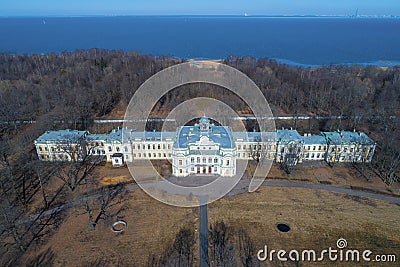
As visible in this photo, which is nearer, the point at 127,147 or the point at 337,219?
the point at 337,219

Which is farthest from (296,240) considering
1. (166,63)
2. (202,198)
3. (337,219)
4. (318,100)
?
(166,63)

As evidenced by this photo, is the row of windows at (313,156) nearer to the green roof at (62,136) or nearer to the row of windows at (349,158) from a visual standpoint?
the row of windows at (349,158)

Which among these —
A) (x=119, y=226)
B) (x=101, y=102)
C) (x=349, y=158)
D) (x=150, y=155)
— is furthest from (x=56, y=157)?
(x=349, y=158)

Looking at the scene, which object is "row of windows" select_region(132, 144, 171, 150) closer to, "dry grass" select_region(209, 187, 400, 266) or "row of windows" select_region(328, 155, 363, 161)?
"dry grass" select_region(209, 187, 400, 266)

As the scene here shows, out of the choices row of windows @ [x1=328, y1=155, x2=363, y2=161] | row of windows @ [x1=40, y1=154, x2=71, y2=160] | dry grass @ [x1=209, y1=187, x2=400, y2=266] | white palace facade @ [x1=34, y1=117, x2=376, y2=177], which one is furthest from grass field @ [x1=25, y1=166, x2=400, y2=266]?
row of windows @ [x1=40, y1=154, x2=71, y2=160]

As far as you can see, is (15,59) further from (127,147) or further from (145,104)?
(127,147)

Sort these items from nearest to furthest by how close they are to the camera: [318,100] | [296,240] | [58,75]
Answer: [296,240] → [318,100] → [58,75]
